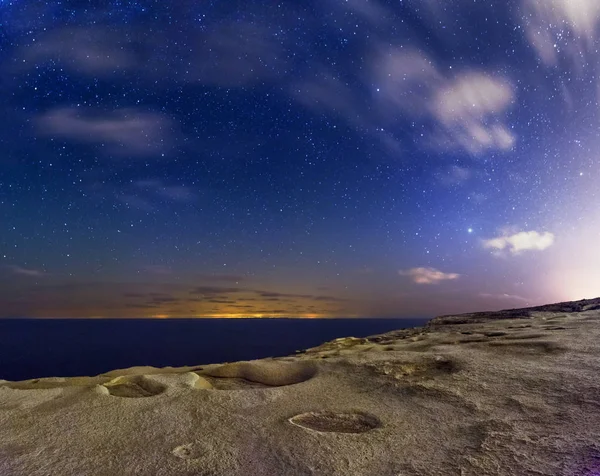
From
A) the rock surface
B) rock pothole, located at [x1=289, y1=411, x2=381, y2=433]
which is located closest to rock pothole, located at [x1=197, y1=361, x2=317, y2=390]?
the rock surface

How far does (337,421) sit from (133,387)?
421 cm

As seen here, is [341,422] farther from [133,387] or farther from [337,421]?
[133,387]

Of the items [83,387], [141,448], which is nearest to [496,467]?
[141,448]

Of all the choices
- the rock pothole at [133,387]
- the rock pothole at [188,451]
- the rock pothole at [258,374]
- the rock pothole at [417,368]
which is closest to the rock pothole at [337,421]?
the rock pothole at [188,451]

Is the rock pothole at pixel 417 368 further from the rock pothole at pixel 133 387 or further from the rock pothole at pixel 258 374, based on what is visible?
the rock pothole at pixel 133 387

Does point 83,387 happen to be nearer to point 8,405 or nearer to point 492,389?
point 8,405

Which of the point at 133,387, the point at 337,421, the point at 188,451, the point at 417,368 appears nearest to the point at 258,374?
the point at 133,387

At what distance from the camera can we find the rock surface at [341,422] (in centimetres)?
387

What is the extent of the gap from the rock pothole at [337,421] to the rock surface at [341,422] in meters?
0.02

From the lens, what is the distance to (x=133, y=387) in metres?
7.49

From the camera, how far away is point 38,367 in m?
90.3

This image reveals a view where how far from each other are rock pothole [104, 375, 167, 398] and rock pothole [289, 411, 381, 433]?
2.77 m

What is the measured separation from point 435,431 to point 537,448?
1048 mm

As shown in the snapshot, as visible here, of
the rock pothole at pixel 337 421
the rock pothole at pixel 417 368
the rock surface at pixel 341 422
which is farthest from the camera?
the rock pothole at pixel 417 368
